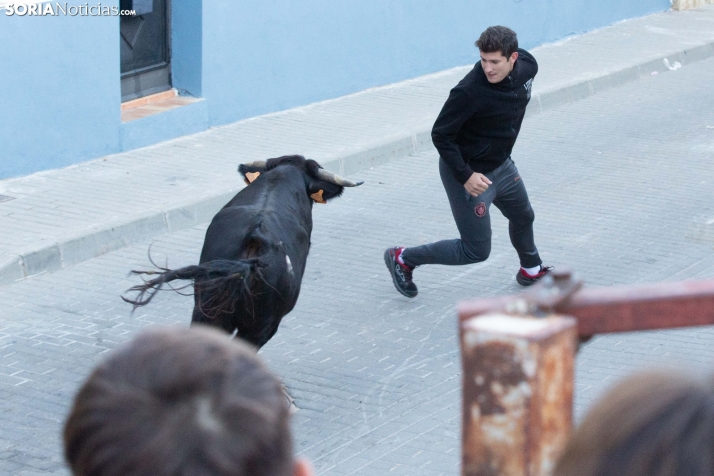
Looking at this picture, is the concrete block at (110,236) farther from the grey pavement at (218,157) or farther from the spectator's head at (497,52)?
the spectator's head at (497,52)

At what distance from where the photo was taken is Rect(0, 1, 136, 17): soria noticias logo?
971 cm

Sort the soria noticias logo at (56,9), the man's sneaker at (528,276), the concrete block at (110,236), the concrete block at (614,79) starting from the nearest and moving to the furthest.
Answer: the man's sneaker at (528,276)
the concrete block at (110,236)
the soria noticias logo at (56,9)
the concrete block at (614,79)

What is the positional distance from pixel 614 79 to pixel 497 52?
A: 856cm

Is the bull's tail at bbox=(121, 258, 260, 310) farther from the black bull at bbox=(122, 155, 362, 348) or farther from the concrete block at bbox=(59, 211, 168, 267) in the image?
the concrete block at bbox=(59, 211, 168, 267)

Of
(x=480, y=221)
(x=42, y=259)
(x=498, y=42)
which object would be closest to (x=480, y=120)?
(x=498, y=42)

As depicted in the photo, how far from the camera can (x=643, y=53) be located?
16.0 meters

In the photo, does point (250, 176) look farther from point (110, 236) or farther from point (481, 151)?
point (110, 236)

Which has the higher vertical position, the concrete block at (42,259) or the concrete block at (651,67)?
the concrete block at (42,259)

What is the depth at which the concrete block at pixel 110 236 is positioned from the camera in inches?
326

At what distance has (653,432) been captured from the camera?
127 centimetres

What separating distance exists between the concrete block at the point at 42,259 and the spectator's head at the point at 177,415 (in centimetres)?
668

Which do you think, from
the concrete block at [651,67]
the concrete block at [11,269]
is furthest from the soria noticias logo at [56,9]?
the concrete block at [651,67]

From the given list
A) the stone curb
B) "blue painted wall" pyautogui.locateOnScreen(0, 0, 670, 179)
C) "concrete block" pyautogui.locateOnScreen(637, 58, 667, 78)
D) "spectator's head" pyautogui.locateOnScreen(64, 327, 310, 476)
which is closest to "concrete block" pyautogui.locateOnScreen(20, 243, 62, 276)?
the stone curb

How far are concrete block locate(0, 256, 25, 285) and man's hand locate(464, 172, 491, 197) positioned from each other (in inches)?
135
